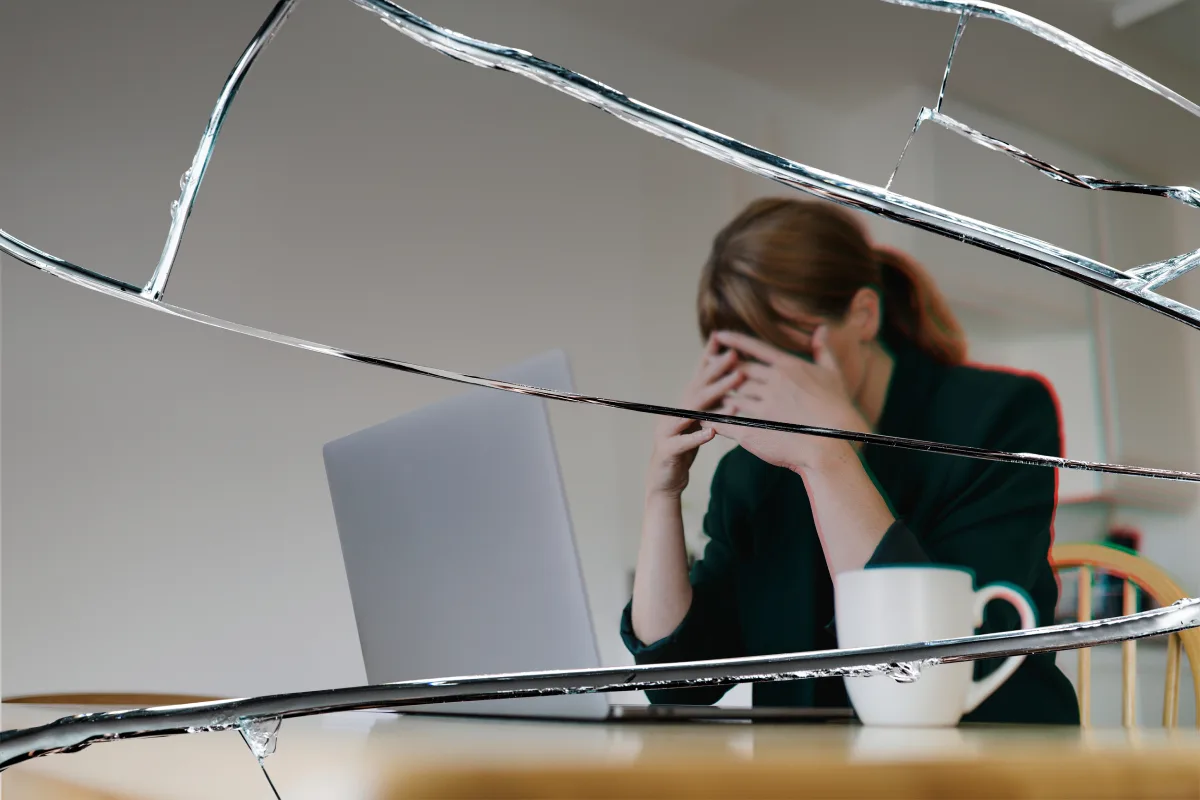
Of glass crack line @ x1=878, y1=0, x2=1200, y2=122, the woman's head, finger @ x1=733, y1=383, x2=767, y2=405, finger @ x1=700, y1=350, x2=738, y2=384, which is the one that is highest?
the woman's head

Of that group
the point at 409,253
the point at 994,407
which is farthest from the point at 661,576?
the point at 409,253

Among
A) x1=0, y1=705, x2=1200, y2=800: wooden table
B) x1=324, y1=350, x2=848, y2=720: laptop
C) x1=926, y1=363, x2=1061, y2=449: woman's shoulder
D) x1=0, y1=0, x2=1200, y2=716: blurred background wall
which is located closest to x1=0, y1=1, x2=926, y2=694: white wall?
x1=0, y1=0, x2=1200, y2=716: blurred background wall

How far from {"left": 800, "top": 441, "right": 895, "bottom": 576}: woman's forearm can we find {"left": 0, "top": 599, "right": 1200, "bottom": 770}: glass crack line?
1.08m

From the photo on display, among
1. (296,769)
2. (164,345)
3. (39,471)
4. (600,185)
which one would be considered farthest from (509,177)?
(296,769)

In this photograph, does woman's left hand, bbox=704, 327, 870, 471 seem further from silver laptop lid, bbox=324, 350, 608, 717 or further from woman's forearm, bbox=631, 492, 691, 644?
silver laptop lid, bbox=324, 350, 608, 717

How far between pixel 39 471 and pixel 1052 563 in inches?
50.2

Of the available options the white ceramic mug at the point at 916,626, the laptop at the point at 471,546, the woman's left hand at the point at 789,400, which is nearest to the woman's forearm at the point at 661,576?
the woman's left hand at the point at 789,400

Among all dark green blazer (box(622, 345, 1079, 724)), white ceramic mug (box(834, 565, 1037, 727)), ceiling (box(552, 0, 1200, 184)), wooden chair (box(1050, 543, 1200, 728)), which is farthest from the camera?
ceiling (box(552, 0, 1200, 184))

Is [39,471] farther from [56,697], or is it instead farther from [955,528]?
[955,528]

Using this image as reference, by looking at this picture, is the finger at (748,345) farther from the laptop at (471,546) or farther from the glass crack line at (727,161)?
the glass crack line at (727,161)

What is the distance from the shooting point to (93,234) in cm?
115

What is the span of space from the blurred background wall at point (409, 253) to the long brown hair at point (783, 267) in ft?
0.14

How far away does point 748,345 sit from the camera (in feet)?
4.10

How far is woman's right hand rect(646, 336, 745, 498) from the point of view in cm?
113
